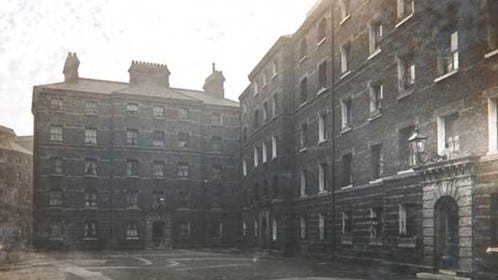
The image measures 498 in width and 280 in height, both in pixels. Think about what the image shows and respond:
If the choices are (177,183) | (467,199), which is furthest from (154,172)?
(467,199)

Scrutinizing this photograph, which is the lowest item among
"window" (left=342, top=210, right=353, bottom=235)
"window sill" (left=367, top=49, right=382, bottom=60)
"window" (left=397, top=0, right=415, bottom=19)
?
"window" (left=342, top=210, right=353, bottom=235)

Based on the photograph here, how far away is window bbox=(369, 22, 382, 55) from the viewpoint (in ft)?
83.8

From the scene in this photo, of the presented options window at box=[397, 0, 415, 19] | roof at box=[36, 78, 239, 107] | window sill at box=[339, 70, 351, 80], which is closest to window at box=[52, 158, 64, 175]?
roof at box=[36, 78, 239, 107]

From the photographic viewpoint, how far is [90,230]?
162 ft

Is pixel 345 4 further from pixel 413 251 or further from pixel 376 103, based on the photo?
pixel 413 251

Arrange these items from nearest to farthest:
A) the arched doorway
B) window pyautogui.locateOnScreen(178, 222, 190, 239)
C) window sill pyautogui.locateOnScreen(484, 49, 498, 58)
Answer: window sill pyautogui.locateOnScreen(484, 49, 498, 58), the arched doorway, window pyautogui.locateOnScreen(178, 222, 190, 239)

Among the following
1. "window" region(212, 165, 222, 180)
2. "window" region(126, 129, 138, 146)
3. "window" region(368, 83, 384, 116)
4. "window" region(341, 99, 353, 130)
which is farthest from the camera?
"window" region(212, 165, 222, 180)

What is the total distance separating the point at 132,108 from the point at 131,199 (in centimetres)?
815

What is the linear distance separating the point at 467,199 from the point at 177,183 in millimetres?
37160

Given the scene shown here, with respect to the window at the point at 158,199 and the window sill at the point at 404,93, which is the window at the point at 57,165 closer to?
the window at the point at 158,199

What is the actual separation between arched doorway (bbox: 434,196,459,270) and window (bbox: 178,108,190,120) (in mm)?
36278

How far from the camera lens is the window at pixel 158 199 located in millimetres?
50841

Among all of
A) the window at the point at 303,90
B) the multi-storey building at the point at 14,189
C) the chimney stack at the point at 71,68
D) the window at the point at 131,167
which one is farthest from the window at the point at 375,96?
the multi-storey building at the point at 14,189

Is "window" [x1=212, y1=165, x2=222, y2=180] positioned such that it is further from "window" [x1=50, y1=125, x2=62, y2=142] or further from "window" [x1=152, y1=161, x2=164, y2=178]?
"window" [x1=50, y1=125, x2=62, y2=142]
